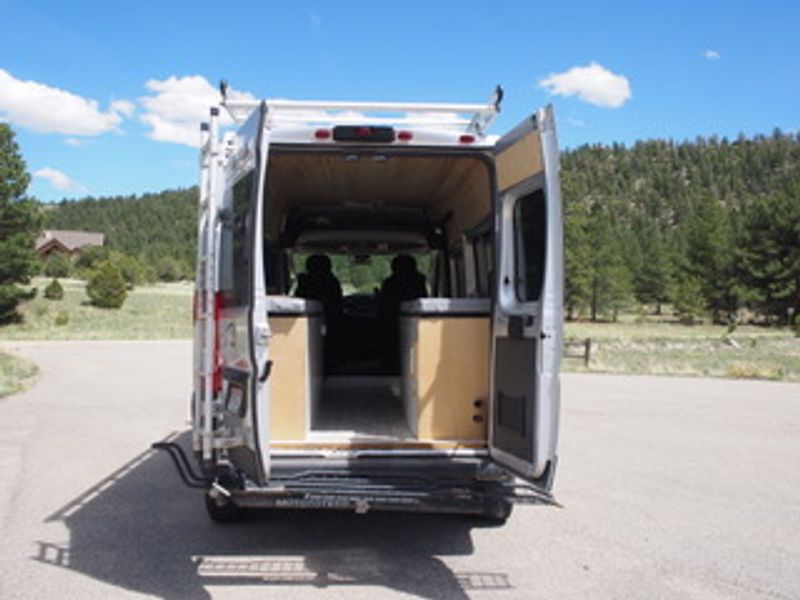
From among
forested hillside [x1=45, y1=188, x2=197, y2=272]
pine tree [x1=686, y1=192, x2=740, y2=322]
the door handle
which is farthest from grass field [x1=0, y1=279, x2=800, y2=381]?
forested hillside [x1=45, y1=188, x2=197, y2=272]

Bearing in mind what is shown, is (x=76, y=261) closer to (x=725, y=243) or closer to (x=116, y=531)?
(x=725, y=243)

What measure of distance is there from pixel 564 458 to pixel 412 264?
281cm

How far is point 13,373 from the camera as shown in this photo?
17141 millimetres

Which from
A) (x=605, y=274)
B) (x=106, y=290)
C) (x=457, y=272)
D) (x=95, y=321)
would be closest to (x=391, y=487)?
(x=457, y=272)

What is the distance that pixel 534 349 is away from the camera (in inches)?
187

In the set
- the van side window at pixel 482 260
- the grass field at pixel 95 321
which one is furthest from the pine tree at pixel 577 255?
the van side window at pixel 482 260

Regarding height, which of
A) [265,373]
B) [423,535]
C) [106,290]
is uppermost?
[106,290]

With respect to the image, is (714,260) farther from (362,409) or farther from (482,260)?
(362,409)

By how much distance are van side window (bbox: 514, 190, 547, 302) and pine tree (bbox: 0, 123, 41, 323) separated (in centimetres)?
4084

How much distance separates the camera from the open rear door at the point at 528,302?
4617mm

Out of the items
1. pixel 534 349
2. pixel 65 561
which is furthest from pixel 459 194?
pixel 65 561

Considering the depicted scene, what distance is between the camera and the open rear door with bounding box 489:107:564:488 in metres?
4.62

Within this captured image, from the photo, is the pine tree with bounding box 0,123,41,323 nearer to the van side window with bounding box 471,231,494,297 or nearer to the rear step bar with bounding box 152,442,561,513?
the van side window with bounding box 471,231,494,297

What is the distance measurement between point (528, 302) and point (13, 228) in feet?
139
